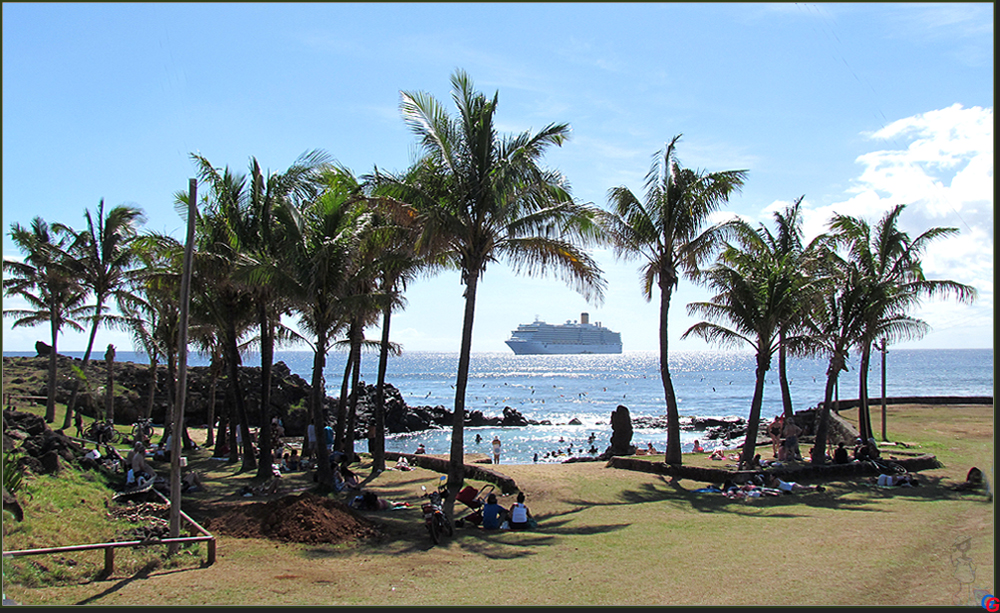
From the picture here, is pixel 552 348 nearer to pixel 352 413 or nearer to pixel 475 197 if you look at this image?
pixel 352 413

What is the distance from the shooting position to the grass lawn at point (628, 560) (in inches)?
282

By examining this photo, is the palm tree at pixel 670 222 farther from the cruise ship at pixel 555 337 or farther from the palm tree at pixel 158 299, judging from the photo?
the cruise ship at pixel 555 337

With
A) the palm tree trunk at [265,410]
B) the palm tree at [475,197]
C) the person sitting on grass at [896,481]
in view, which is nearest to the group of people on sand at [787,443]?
the person sitting on grass at [896,481]

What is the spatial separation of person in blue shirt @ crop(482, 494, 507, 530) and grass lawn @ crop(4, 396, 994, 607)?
35 centimetres

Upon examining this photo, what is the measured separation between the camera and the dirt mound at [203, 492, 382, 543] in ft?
32.7

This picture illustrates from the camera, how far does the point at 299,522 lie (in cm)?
1013

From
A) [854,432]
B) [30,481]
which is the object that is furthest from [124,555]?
[854,432]

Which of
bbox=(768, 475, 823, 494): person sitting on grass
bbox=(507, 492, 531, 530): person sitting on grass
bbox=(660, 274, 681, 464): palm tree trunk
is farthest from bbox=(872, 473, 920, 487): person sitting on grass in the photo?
bbox=(507, 492, 531, 530): person sitting on grass

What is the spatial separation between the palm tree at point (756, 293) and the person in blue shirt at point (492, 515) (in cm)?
790

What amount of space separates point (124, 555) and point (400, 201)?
25.3 feet

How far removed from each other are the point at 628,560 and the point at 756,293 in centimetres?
990

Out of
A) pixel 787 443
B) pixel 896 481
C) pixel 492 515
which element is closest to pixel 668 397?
pixel 787 443

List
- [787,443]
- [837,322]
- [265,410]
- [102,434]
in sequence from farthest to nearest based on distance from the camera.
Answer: [102,434] → [837,322] → [787,443] → [265,410]

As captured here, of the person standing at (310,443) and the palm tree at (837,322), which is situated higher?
the palm tree at (837,322)
